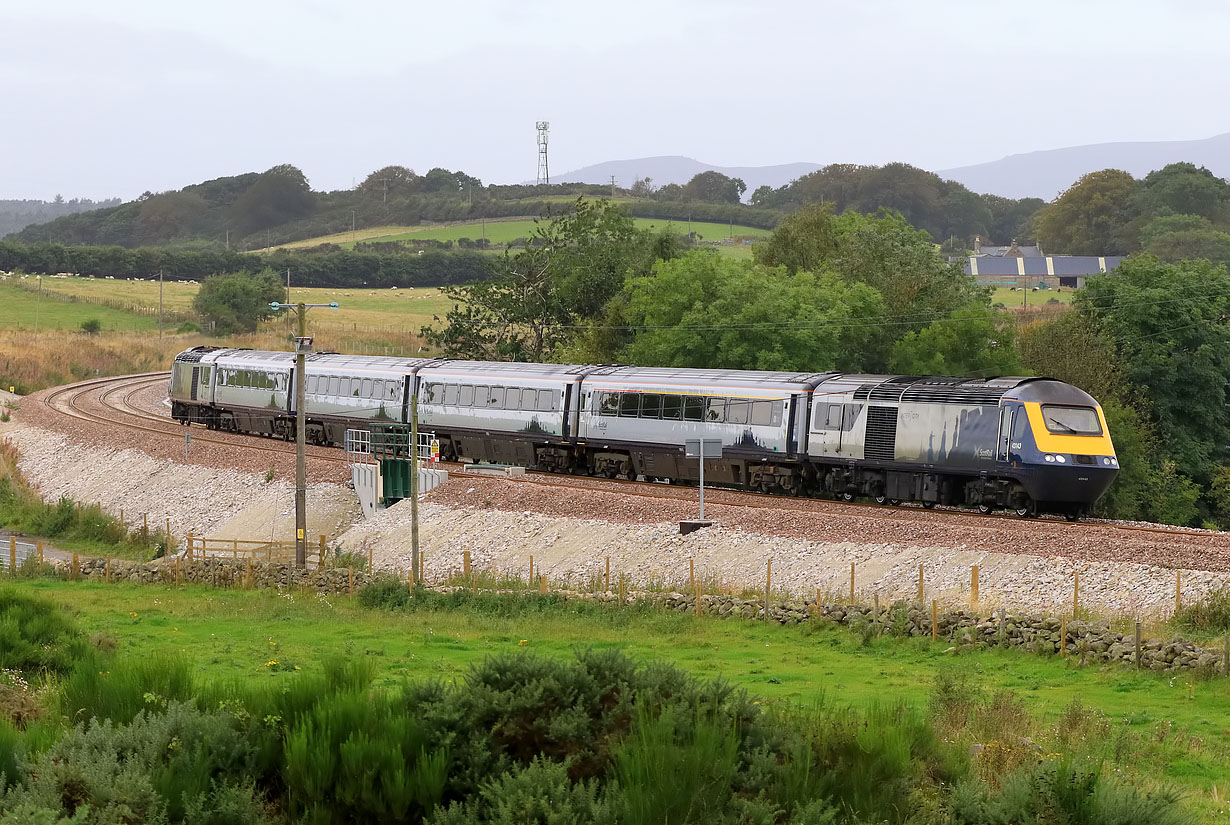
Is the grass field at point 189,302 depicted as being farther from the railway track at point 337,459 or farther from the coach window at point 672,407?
the coach window at point 672,407

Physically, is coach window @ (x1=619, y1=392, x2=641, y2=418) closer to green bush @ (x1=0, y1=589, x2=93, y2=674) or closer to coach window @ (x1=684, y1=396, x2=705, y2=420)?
coach window @ (x1=684, y1=396, x2=705, y2=420)

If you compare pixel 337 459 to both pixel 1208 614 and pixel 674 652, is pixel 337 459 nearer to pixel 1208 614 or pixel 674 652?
pixel 674 652

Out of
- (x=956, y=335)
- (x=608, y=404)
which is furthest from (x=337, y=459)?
(x=956, y=335)

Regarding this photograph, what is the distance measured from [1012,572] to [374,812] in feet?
60.2

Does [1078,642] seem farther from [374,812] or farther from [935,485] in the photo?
[374,812]

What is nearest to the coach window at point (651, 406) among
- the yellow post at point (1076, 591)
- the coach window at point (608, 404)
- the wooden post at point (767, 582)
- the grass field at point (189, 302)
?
the coach window at point (608, 404)

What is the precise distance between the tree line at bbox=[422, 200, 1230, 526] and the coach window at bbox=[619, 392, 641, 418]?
55.4 feet

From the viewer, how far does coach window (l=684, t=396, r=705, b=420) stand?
4119 centimetres

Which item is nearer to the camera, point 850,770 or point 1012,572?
point 850,770

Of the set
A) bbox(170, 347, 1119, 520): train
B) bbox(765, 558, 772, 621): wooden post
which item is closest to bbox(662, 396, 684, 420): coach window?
bbox(170, 347, 1119, 520): train

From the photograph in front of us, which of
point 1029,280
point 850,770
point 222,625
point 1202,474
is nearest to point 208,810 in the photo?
point 850,770

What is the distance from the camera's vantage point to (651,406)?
42.8 meters

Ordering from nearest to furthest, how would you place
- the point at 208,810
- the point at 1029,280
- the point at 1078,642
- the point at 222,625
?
the point at 208,810
the point at 1078,642
the point at 222,625
the point at 1029,280

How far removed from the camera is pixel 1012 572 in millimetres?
27688
